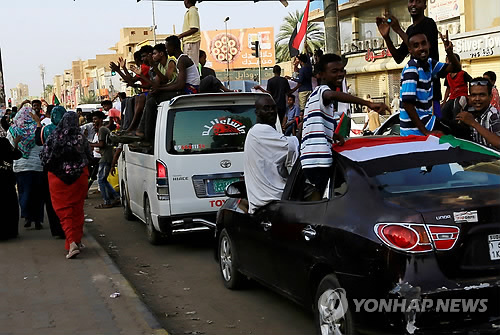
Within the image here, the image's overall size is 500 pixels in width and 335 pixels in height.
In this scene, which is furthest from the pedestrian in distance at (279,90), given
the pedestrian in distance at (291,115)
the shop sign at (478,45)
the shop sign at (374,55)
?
the shop sign at (374,55)

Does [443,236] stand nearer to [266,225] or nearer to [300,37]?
[266,225]

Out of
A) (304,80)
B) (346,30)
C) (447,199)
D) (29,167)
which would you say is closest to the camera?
(447,199)

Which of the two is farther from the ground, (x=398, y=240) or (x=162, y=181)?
(x=398, y=240)

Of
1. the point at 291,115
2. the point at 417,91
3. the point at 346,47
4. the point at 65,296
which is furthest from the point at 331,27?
the point at 346,47

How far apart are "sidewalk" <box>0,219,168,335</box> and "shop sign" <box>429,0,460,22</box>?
2928 cm

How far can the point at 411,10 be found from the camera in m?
8.23

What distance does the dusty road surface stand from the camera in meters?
6.22

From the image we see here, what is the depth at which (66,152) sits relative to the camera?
935 cm

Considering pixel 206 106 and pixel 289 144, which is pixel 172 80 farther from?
pixel 289 144

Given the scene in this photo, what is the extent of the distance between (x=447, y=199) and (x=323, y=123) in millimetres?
1524

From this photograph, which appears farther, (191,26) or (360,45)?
(360,45)

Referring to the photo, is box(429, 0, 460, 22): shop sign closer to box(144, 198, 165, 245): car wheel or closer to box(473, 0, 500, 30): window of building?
box(473, 0, 500, 30): window of building

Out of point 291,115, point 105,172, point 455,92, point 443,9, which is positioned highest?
point 443,9

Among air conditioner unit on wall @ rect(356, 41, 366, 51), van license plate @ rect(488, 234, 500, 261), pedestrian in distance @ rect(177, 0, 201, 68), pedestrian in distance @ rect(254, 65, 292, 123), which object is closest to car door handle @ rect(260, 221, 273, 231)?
van license plate @ rect(488, 234, 500, 261)
